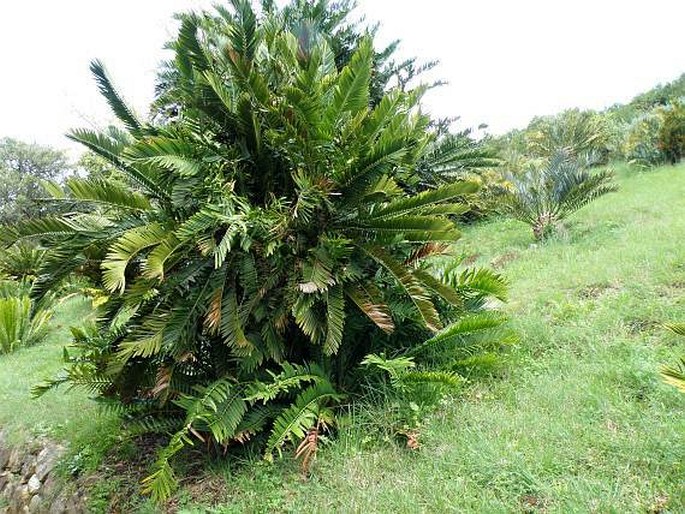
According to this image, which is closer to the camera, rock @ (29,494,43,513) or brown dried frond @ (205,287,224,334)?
brown dried frond @ (205,287,224,334)

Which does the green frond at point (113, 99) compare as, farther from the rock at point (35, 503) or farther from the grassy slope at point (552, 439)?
the rock at point (35, 503)

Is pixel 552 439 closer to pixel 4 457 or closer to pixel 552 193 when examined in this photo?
pixel 552 193

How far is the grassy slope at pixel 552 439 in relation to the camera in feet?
6.72

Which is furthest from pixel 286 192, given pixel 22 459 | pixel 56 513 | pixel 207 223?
pixel 22 459

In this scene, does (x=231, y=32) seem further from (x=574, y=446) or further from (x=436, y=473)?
(x=574, y=446)

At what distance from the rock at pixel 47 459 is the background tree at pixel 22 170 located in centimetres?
2088

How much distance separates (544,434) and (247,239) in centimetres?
190

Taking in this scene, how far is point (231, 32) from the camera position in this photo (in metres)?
2.99

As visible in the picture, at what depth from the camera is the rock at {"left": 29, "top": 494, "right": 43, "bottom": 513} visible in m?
3.69

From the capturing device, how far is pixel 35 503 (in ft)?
12.4

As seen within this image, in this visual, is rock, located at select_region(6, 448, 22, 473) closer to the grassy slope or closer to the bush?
the grassy slope

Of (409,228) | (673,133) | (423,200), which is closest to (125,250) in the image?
(409,228)

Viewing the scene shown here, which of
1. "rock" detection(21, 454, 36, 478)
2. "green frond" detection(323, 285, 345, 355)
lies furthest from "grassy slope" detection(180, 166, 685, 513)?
"rock" detection(21, 454, 36, 478)

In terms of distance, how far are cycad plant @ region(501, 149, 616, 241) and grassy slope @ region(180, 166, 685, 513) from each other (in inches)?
93.5
